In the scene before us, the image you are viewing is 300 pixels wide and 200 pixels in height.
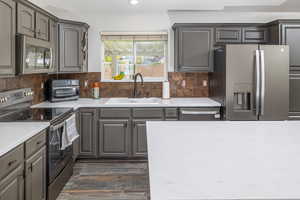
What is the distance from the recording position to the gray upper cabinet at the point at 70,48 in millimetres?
4375

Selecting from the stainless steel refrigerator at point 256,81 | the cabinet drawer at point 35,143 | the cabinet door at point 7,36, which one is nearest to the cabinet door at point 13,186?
the cabinet drawer at point 35,143

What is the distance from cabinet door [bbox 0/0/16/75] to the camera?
8.66ft

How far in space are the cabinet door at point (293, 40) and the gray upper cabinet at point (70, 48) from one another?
2915 millimetres

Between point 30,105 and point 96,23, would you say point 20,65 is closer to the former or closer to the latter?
point 30,105

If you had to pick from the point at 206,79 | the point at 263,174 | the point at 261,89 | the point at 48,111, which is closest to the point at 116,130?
the point at 48,111

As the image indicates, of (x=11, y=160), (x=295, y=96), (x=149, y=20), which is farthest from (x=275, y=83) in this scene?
(x=11, y=160)

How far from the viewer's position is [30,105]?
393 centimetres

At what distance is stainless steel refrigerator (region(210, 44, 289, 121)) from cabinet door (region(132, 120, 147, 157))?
116 centimetres

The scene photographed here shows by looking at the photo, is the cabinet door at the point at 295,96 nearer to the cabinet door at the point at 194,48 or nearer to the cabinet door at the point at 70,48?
the cabinet door at the point at 194,48

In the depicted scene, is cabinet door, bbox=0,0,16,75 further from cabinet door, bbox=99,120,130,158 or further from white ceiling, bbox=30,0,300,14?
cabinet door, bbox=99,120,130,158

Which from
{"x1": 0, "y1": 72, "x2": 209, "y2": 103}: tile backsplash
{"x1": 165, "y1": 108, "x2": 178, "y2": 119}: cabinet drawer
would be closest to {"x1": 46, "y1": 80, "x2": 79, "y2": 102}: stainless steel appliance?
{"x1": 0, "y1": 72, "x2": 209, "y2": 103}: tile backsplash

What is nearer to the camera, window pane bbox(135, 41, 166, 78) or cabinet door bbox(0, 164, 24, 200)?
cabinet door bbox(0, 164, 24, 200)

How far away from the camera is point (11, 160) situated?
2.05 meters

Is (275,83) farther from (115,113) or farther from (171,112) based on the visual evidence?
(115,113)
